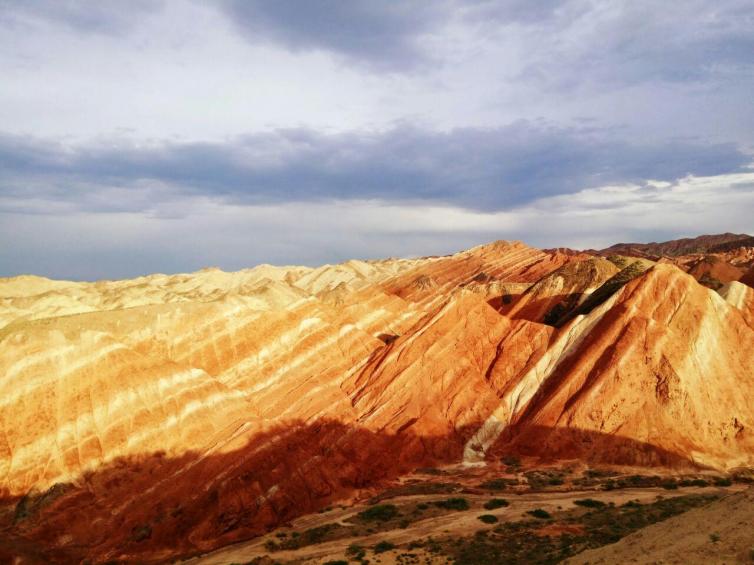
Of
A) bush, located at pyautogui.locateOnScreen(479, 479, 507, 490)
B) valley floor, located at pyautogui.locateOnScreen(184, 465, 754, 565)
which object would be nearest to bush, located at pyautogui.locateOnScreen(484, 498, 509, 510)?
valley floor, located at pyautogui.locateOnScreen(184, 465, 754, 565)

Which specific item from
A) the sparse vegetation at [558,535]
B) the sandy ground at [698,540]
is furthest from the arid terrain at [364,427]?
the sandy ground at [698,540]

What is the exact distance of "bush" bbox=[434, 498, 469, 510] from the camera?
31859 mm

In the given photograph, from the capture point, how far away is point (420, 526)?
94.6ft

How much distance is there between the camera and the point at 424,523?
29.3 meters

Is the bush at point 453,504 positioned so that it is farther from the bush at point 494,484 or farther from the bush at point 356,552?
the bush at point 356,552

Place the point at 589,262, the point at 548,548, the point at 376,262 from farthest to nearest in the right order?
the point at 376,262 < the point at 589,262 < the point at 548,548

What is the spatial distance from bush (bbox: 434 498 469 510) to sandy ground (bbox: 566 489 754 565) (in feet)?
47.9

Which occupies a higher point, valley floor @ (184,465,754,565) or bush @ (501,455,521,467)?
valley floor @ (184,465,754,565)

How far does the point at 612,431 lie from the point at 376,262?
105 metres

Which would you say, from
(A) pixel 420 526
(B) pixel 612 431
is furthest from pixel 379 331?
(A) pixel 420 526

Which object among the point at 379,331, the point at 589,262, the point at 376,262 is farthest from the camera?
the point at 376,262

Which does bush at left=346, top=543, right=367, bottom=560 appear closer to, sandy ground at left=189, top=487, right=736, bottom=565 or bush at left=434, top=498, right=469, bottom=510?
sandy ground at left=189, top=487, right=736, bottom=565

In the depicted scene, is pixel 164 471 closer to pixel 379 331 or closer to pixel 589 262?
pixel 379 331

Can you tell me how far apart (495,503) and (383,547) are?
8.76 meters
